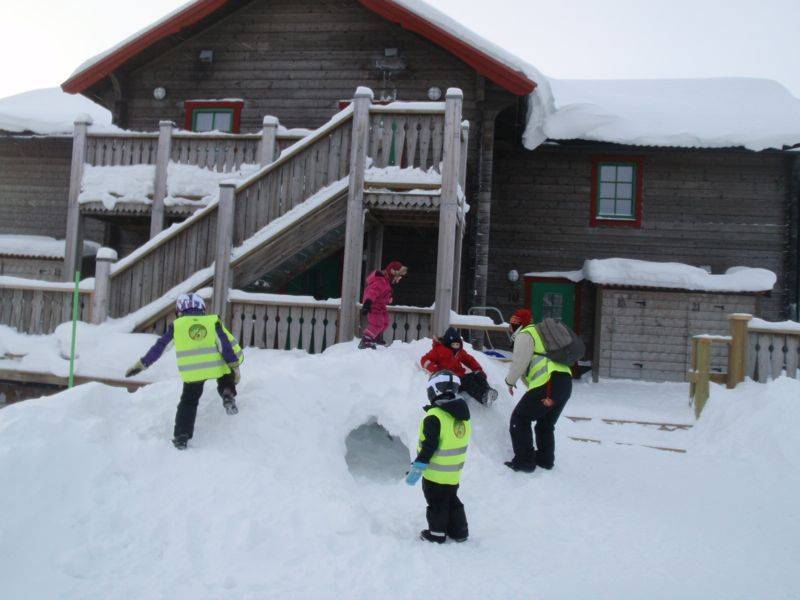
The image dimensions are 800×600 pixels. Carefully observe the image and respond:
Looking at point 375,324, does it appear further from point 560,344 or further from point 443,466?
point 443,466

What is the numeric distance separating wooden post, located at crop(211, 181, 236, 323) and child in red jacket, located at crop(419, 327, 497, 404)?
143 inches

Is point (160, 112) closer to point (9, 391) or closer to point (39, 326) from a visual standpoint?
point (39, 326)

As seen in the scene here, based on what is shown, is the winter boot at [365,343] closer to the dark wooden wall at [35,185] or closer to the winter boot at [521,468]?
the winter boot at [521,468]

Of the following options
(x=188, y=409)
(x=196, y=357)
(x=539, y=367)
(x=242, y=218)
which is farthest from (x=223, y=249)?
(x=539, y=367)

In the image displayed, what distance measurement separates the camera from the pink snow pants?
7.89 meters

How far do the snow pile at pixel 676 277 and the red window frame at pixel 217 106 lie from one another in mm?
8874

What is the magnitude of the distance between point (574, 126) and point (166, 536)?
1262cm

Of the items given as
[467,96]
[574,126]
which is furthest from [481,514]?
A: [574,126]

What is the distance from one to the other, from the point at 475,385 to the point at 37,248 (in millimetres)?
13274

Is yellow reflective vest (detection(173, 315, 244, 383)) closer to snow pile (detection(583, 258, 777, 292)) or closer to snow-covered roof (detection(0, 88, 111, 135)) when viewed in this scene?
snow pile (detection(583, 258, 777, 292))

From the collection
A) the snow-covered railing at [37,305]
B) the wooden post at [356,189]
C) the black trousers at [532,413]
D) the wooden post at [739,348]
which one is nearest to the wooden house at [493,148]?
the snow-covered railing at [37,305]

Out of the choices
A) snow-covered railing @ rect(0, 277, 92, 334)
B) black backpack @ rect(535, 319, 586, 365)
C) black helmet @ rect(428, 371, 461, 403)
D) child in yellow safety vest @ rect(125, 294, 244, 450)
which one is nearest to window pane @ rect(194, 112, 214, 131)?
snow-covered railing @ rect(0, 277, 92, 334)

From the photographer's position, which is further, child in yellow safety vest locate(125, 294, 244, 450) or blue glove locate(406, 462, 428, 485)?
child in yellow safety vest locate(125, 294, 244, 450)

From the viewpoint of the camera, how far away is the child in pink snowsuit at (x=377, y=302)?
25.8ft
